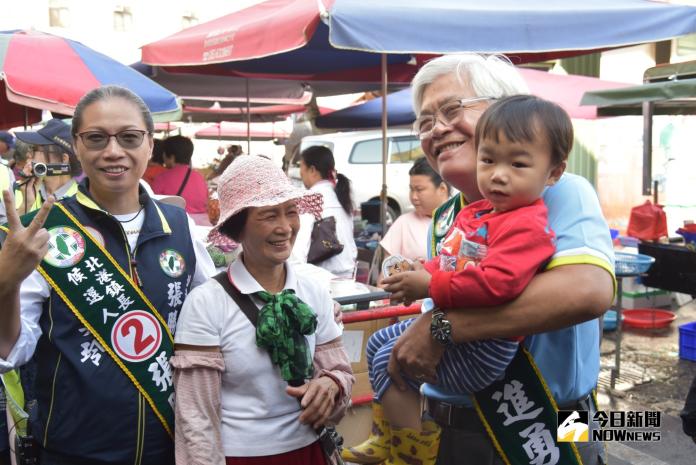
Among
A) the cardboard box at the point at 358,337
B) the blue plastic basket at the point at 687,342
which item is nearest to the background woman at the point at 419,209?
the cardboard box at the point at 358,337

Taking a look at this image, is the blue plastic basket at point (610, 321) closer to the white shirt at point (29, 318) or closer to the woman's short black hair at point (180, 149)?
the woman's short black hair at point (180, 149)

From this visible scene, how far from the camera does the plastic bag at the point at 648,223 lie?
7.77 meters

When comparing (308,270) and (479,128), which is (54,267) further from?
(308,270)

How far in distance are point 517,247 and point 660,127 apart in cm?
1535

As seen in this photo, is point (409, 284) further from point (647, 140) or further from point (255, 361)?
point (647, 140)

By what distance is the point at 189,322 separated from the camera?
7.32 feet

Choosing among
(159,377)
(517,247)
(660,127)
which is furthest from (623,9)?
(660,127)

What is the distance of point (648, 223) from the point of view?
7.83m

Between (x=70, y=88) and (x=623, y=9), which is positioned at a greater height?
(x=623, y=9)

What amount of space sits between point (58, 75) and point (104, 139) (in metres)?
3.43

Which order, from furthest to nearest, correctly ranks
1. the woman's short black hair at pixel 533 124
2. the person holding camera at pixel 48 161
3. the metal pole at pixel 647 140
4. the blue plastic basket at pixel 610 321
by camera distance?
the metal pole at pixel 647 140
the blue plastic basket at pixel 610 321
the person holding camera at pixel 48 161
the woman's short black hair at pixel 533 124

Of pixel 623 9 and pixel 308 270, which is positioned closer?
pixel 308 270

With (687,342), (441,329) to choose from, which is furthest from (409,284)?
(687,342)

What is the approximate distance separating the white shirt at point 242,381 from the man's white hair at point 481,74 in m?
0.99
